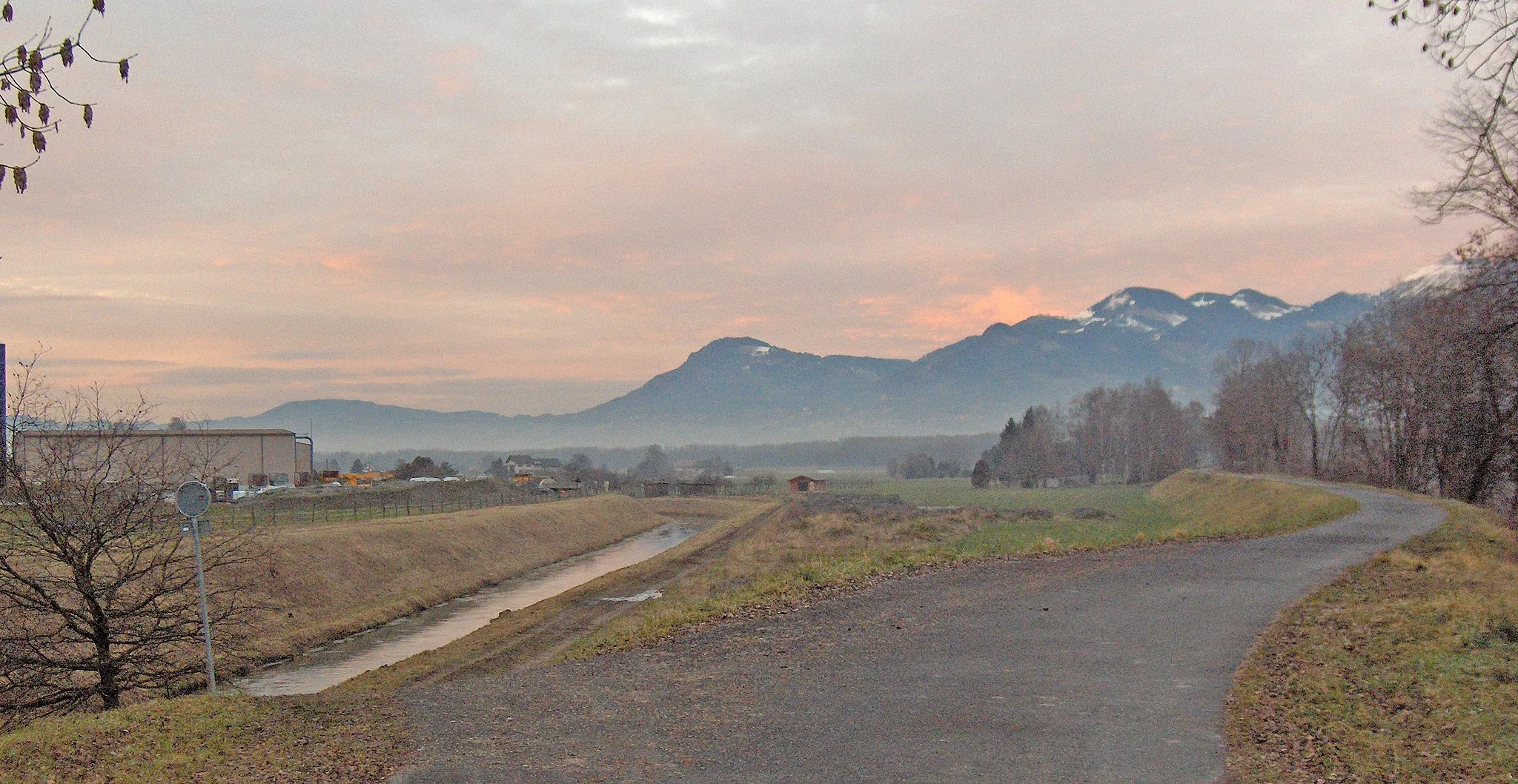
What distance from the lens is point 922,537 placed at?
157ft

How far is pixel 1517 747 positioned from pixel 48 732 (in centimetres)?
1542

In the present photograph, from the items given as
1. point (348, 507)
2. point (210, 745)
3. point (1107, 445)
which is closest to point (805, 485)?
point (1107, 445)

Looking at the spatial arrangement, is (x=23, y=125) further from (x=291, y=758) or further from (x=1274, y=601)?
(x=1274, y=601)

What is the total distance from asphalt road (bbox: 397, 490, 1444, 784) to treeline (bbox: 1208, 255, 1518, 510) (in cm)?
952

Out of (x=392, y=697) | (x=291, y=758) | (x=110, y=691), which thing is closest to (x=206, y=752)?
(x=291, y=758)

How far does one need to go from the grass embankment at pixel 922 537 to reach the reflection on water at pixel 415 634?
7081mm

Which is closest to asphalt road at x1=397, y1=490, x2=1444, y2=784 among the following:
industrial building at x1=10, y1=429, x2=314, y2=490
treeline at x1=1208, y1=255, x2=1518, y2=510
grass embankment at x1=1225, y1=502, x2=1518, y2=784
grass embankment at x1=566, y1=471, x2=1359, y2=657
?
grass embankment at x1=1225, y1=502, x2=1518, y2=784

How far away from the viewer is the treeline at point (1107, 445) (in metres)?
149

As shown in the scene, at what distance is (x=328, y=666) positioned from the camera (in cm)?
2877

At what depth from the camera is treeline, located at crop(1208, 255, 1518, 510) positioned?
77.3ft

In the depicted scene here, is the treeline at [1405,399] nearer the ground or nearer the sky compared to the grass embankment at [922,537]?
nearer the sky

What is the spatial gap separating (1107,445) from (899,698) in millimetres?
165616

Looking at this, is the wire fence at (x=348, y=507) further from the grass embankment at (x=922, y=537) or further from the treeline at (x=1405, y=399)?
the treeline at (x=1405, y=399)

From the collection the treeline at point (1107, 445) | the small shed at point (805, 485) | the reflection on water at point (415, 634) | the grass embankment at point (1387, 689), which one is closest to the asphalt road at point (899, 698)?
the grass embankment at point (1387, 689)
